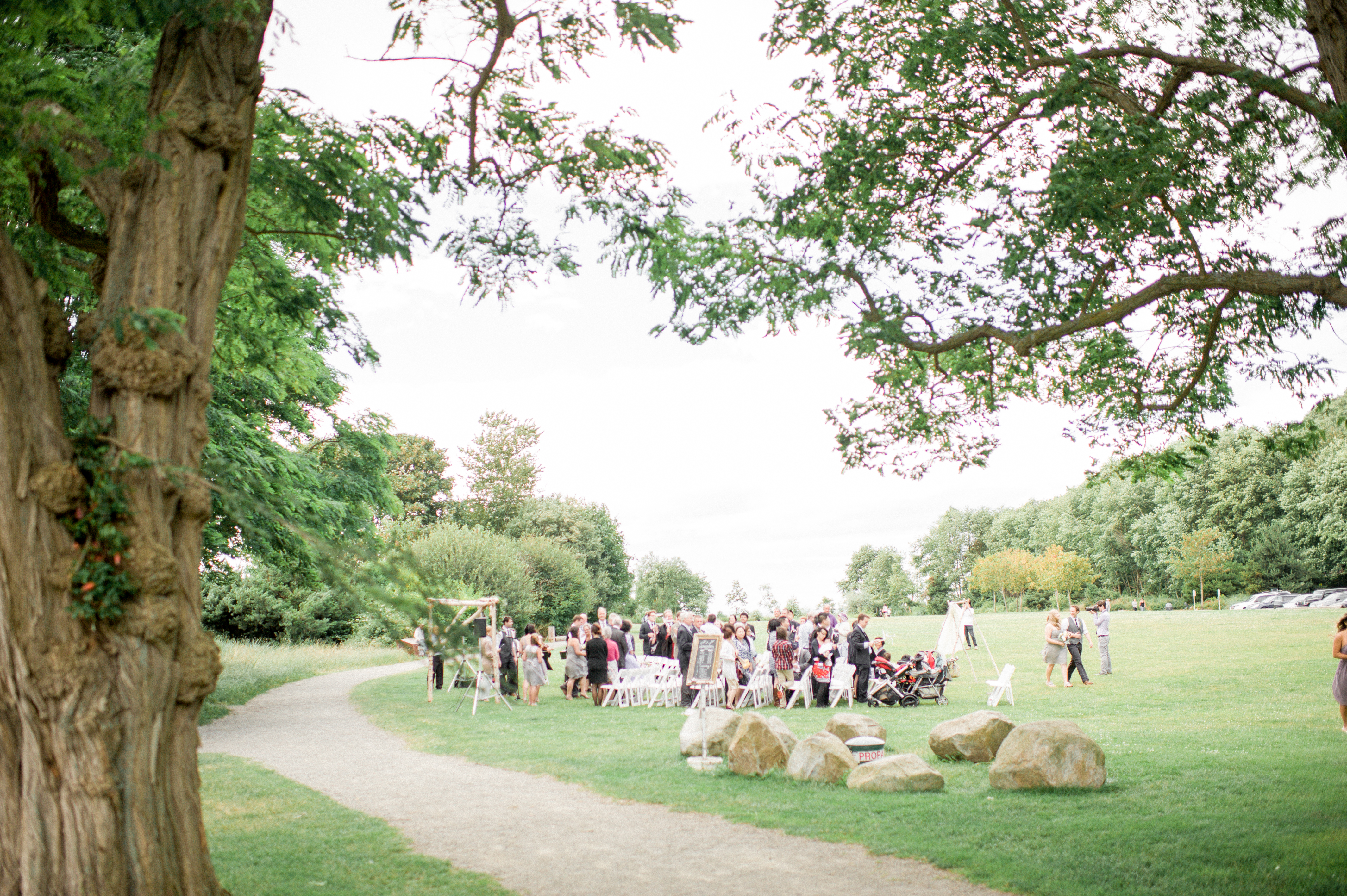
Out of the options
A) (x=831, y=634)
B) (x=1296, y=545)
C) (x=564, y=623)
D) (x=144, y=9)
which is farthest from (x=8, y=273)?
(x=1296, y=545)

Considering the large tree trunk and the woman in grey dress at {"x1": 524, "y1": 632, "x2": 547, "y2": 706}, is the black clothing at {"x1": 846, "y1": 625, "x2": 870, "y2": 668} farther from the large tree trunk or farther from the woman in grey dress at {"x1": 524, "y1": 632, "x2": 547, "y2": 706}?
the large tree trunk

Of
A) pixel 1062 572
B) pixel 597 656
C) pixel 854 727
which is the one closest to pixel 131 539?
pixel 854 727

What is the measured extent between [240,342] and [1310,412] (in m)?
11.4

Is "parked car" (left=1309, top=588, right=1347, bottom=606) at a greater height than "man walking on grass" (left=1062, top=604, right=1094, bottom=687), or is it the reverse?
"man walking on grass" (left=1062, top=604, right=1094, bottom=687)

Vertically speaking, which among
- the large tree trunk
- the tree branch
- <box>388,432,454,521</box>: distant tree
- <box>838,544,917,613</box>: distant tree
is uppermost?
<box>388,432,454,521</box>: distant tree

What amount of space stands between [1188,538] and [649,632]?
53800 mm

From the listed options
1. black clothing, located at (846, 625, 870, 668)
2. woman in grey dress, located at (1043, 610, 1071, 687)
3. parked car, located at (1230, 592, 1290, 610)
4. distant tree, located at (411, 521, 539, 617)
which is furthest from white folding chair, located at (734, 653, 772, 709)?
parked car, located at (1230, 592, 1290, 610)

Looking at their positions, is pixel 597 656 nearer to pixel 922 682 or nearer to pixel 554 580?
pixel 922 682

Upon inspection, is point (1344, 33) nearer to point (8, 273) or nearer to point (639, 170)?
point (639, 170)

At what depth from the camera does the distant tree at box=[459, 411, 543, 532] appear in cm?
6194

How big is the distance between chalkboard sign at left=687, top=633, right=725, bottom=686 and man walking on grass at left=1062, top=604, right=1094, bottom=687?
34.3ft

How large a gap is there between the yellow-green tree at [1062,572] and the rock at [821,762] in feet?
237

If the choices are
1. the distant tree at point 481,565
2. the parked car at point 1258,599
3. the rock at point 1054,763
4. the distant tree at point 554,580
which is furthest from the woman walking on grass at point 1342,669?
the parked car at point 1258,599

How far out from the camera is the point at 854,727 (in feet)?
38.0
